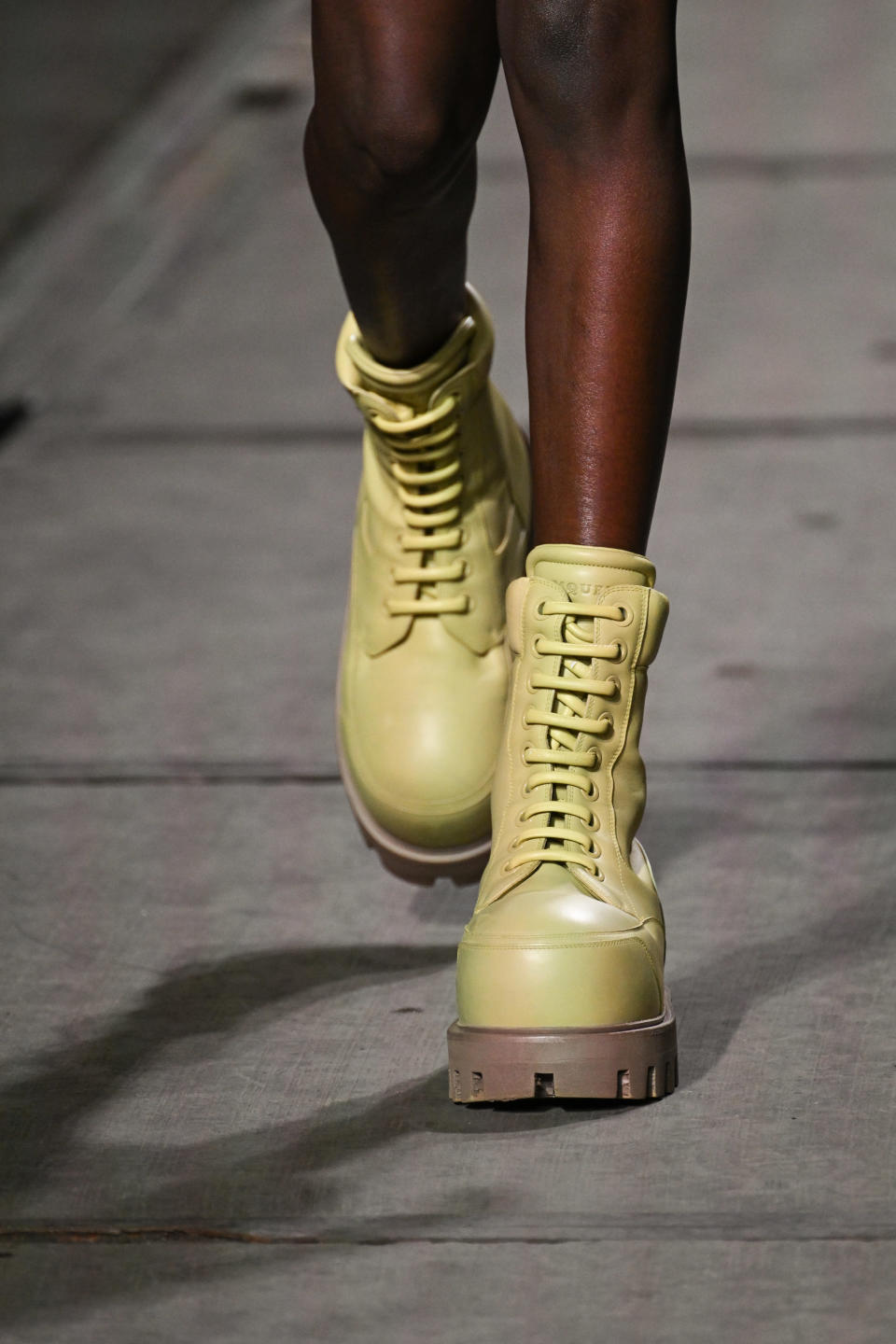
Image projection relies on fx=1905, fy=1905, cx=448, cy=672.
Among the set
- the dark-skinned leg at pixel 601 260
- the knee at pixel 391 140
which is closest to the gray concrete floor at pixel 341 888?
the dark-skinned leg at pixel 601 260

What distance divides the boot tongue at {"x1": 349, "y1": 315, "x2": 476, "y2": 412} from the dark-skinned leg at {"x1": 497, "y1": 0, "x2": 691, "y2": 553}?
26 cm

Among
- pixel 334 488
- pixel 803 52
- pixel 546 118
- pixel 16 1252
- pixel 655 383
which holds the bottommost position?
pixel 803 52

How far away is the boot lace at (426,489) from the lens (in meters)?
1.82

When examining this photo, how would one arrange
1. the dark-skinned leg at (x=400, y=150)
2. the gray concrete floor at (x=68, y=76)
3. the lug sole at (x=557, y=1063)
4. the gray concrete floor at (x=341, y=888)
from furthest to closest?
the gray concrete floor at (x=68, y=76) < the dark-skinned leg at (x=400, y=150) < the lug sole at (x=557, y=1063) < the gray concrete floor at (x=341, y=888)

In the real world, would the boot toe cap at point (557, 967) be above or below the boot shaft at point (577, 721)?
below

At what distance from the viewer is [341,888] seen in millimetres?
1884

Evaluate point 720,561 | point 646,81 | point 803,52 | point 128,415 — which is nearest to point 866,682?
point 720,561

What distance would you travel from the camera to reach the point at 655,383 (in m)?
1.55

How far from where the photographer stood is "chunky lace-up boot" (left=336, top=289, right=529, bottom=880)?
1.78 m

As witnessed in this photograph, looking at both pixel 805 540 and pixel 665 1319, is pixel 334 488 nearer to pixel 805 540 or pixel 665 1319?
pixel 805 540

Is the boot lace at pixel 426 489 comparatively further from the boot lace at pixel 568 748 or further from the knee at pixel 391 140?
the boot lace at pixel 568 748

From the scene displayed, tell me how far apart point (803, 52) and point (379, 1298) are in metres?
5.56

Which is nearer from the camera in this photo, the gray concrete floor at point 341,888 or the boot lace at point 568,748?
the gray concrete floor at point 341,888

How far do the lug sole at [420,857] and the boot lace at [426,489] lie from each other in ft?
0.67
